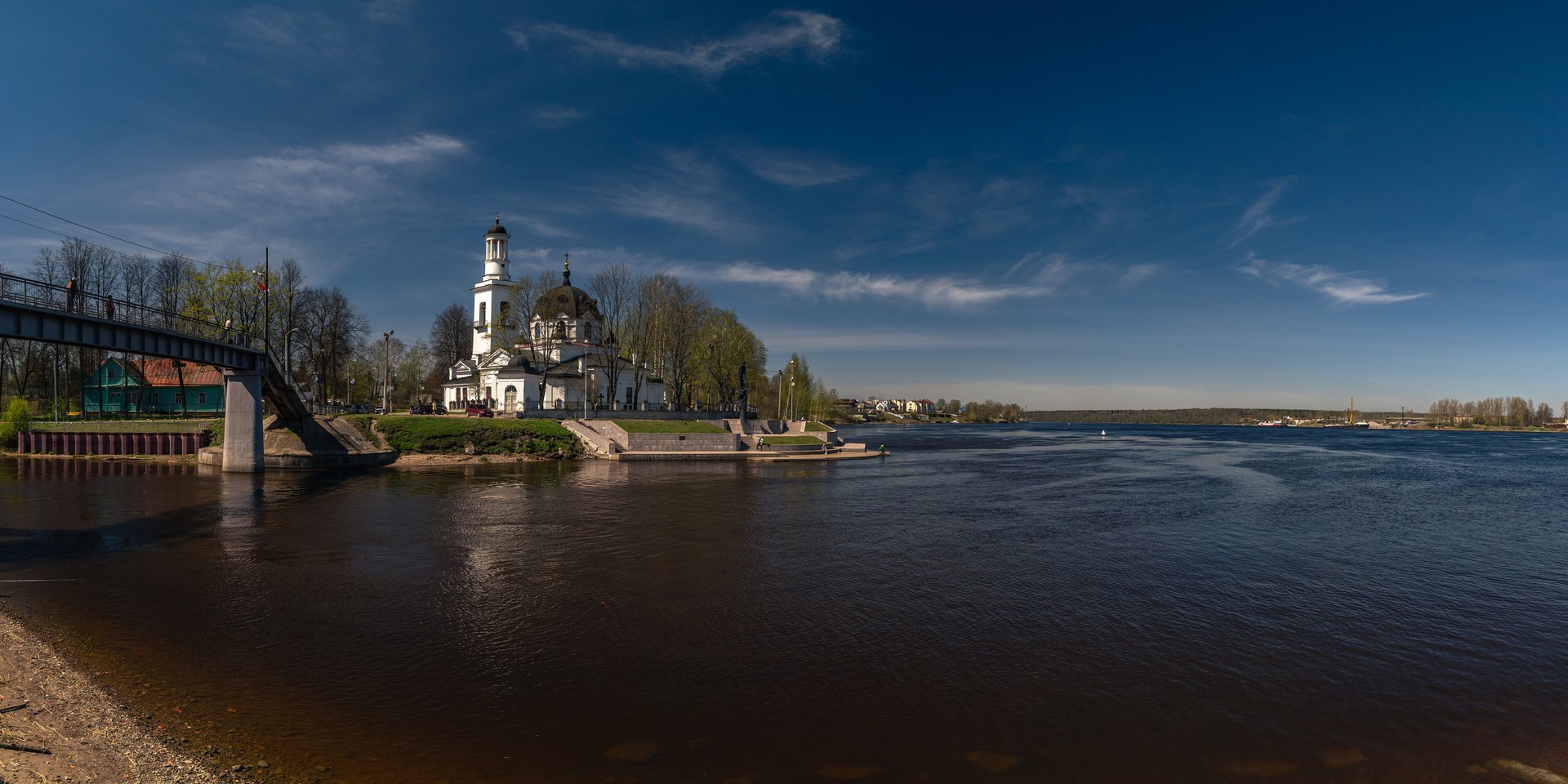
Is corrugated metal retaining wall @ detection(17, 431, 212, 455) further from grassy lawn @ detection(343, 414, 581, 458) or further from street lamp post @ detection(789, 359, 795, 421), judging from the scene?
street lamp post @ detection(789, 359, 795, 421)

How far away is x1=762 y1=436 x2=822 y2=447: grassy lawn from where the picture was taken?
6219 centimetres

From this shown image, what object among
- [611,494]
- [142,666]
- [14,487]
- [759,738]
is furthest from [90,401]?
[759,738]

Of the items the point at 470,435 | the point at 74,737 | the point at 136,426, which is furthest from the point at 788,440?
the point at 74,737

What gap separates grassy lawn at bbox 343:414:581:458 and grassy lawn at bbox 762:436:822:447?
16.3 metres

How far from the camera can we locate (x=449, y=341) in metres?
98.4

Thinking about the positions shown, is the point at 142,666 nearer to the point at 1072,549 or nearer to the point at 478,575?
the point at 478,575

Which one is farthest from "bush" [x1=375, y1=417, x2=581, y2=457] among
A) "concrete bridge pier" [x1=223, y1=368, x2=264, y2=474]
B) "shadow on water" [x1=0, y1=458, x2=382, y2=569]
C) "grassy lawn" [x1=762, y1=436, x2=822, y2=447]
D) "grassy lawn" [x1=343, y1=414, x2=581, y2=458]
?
"grassy lawn" [x1=762, y1=436, x2=822, y2=447]

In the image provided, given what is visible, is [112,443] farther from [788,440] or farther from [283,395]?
[788,440]

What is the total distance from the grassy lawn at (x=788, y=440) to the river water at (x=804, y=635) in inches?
1256

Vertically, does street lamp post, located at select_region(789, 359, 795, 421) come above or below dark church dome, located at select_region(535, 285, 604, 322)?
below

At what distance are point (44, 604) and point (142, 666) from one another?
5874 mm

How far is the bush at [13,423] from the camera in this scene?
50.2 meters

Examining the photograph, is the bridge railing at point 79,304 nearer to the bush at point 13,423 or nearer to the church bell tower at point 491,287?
the bush at point 13,423

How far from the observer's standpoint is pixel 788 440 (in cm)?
6309
